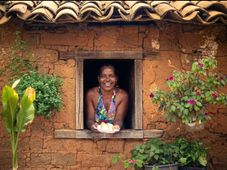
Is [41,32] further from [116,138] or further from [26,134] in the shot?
[116,138]

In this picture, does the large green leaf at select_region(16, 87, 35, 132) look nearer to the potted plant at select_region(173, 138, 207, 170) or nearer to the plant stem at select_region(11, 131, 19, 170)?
the plant stem at select_region(11, 131, 19, 170)

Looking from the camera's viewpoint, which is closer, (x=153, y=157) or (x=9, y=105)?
(x=9, y=105)

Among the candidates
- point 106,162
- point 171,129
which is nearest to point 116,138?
point 106,162

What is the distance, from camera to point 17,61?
6.27 m

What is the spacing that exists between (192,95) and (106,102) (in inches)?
71.3

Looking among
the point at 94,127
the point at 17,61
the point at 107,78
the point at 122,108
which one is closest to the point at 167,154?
the point at 94,127

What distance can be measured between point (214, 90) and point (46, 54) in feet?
8.54

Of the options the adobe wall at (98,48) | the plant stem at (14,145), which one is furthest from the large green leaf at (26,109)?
the adobe wall at (98,48)

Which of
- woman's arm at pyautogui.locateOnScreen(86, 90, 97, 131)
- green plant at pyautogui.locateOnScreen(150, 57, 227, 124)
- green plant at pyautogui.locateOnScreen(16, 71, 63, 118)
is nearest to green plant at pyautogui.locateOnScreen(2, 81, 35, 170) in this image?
green plant at pyautogui.locateOnScreen(16, 71, 63, 118)

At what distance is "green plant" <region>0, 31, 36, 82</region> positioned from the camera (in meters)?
6.26

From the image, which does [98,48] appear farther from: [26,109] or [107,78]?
[26,109]

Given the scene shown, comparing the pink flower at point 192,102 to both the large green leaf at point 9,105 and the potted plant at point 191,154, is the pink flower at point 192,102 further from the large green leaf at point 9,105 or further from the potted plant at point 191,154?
the large green leaf at point 9,105

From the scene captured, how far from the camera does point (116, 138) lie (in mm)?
6398

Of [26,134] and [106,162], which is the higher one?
[26,134]
